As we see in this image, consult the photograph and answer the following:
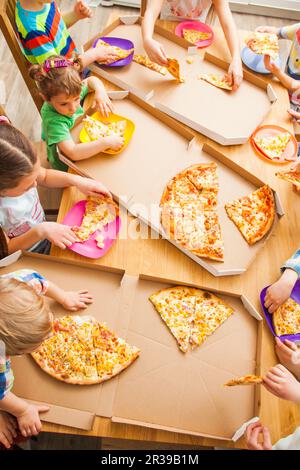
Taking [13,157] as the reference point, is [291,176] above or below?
below

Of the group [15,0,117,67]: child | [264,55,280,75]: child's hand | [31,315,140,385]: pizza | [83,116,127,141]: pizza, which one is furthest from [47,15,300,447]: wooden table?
[15,0,117,67]: child

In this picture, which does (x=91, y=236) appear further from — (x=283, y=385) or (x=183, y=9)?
(x=183, y=9)

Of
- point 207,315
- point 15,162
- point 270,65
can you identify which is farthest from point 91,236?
point 270,65

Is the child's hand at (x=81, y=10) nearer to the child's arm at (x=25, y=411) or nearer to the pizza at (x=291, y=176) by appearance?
the pizza at (x=291, y=176)

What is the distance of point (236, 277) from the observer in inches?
49.6

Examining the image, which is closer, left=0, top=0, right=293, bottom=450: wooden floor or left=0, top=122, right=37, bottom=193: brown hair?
left=0, top=122, right=37, bottom=193: brown hair

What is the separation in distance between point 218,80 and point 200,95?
124 mm

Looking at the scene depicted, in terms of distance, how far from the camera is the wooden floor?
163 centimetres

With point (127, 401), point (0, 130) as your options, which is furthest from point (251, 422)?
point (0, 130)

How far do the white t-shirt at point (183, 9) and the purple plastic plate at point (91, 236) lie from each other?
3.82 ft

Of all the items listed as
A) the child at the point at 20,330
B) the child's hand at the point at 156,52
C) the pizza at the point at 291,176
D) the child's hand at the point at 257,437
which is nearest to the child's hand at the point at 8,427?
the child at the point at 20,330

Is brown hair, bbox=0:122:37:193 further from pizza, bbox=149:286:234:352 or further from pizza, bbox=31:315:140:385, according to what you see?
pizza, bbox=149:286:234:352

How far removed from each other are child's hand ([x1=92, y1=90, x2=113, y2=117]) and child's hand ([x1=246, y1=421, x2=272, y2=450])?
1.19 m

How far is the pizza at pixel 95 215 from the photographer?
126cm
